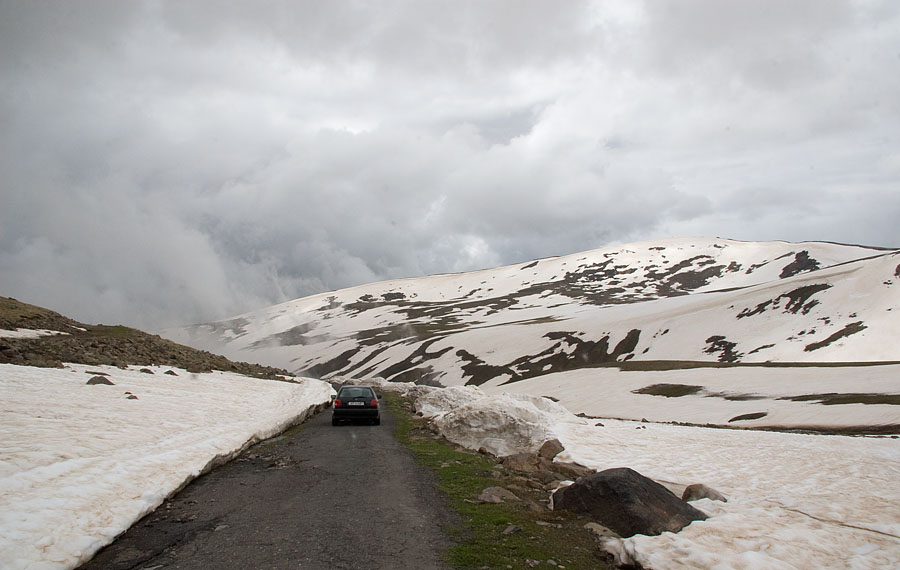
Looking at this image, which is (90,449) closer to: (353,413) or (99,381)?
(99,381)

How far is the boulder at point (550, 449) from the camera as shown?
16516mm

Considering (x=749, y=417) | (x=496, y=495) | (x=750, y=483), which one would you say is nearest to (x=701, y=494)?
(x=750, y=483)

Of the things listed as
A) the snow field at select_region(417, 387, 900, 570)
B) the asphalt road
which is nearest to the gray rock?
the asphalt road

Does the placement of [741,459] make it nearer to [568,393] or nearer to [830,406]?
[830,406]

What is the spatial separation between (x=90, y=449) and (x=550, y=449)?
13.0 meters

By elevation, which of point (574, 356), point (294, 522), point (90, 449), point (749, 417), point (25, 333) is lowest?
point (749, 417)

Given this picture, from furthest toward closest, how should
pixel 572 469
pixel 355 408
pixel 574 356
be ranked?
1. pixel 574 356
2. pixel 355 408
3. pixel 572 469

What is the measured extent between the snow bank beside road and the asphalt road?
51cm

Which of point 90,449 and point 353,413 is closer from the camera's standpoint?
point 90,449

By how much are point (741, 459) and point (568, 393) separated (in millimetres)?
50988

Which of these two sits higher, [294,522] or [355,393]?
[355,393]

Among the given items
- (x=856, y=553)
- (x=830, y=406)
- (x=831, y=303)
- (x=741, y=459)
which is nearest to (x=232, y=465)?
(x=856, y=553)

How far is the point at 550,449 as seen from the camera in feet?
55.0

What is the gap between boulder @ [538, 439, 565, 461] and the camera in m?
16.5
